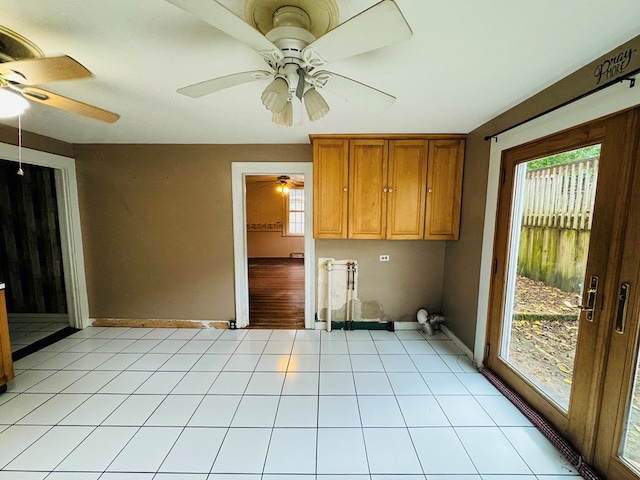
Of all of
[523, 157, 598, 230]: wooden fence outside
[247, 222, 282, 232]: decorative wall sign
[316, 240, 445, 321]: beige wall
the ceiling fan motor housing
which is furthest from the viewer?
[247, 222, 282, 232]: decorative wall sign

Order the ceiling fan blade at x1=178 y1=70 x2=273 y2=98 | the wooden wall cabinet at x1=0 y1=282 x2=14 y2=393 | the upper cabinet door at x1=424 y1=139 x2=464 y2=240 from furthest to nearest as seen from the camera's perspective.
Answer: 1. the upper cabinet door at x1=424 y1=139 x2=464 y2=240
2. the wooden wall cabinet at x1=0 y1=282 x2=14 y2=393
3. the ceiling fan blade at x1=178 y1=70 x2=273 y2=98

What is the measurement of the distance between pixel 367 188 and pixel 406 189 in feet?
1.44

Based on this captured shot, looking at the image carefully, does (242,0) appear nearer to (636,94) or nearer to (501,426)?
(636,94)

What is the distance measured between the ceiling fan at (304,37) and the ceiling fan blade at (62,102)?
0.92m

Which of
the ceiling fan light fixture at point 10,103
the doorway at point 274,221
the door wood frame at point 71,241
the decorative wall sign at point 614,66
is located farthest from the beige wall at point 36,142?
the decorative wall sign at point 614,66

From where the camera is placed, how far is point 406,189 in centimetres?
291

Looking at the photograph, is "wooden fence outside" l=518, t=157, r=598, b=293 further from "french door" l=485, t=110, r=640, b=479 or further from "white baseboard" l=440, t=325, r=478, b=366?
"white baseboard" l=440, t=325, r=478, b=366

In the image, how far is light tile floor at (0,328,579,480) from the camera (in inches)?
59.4

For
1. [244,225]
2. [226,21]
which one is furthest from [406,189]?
[226,21]

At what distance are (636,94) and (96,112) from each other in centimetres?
309

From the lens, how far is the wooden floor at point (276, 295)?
3.58 meters

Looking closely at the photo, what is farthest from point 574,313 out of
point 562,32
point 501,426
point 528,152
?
point 562,32

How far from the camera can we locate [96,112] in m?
1.74

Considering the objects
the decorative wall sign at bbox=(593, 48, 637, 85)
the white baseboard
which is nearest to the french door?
the decorative wall sign at bbox=(593, 48, 637, 85)
